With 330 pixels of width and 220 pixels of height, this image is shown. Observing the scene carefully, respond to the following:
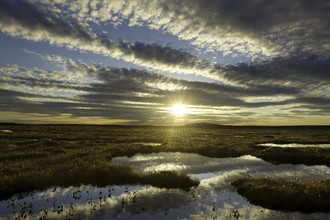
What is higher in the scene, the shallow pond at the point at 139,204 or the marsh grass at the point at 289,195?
the marsh grass at the point at 289,195

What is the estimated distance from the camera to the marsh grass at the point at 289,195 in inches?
596

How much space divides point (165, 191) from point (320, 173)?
18293mm

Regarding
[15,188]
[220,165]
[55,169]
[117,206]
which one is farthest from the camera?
[220,165]

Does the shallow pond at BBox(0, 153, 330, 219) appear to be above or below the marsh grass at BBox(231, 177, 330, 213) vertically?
below

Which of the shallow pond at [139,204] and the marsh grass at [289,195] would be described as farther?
the marsh grass at [289,195]

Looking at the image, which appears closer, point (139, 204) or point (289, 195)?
point (139, 204)

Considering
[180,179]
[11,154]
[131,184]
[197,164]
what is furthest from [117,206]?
[11,154]

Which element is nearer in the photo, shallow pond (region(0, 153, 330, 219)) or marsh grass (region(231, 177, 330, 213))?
shallow pond (region(0, 153, 330, 219))

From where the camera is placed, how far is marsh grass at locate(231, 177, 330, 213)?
49.7 feet

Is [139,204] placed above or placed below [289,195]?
below

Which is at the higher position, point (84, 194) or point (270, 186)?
point (270, 186)

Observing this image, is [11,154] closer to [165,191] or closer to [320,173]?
[165,191]

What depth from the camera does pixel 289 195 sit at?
1614cm

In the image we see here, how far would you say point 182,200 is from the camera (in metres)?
16.3
